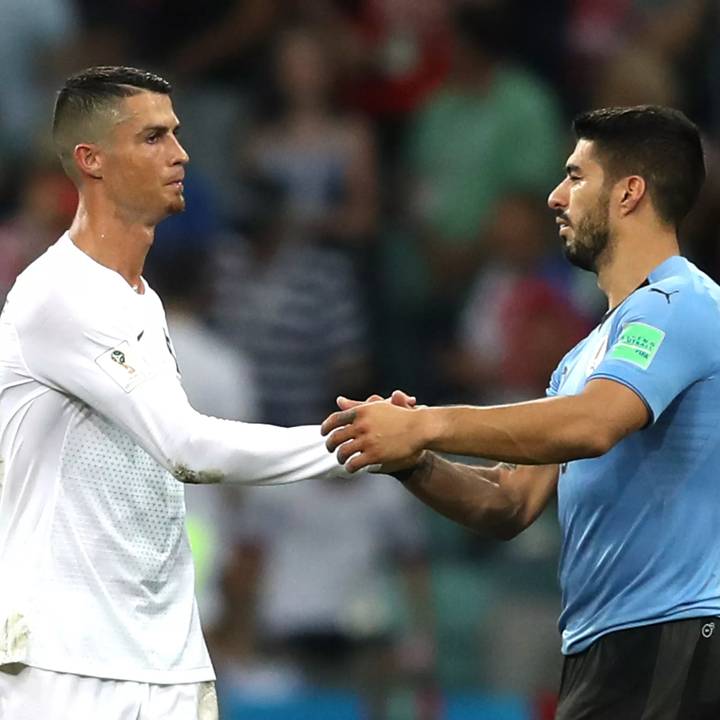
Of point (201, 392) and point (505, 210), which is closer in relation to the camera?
point (201, 392)

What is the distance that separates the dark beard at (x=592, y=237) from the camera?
16.9 ft

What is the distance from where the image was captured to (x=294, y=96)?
32.8 ft

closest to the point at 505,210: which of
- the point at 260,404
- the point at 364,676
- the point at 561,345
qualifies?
the point at 561,345

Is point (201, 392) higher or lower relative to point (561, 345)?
lower

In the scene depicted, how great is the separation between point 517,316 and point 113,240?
4.56 m

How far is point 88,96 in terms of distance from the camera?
523cm

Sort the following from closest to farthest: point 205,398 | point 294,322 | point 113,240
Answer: point 113,240 → point 205,398 → point 294,322

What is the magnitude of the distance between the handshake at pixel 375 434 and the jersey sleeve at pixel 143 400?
54 millimetres

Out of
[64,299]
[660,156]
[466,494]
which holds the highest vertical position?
[660,156]

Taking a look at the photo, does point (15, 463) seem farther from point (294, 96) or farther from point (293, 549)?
point (294, 96)

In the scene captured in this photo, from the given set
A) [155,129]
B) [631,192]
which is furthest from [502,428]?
[155,129]

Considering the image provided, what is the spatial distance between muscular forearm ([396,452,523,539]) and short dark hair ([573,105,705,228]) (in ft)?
3.09

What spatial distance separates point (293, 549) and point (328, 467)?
3.92m

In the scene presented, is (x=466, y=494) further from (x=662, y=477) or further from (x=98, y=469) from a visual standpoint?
(x=98, y=469)
